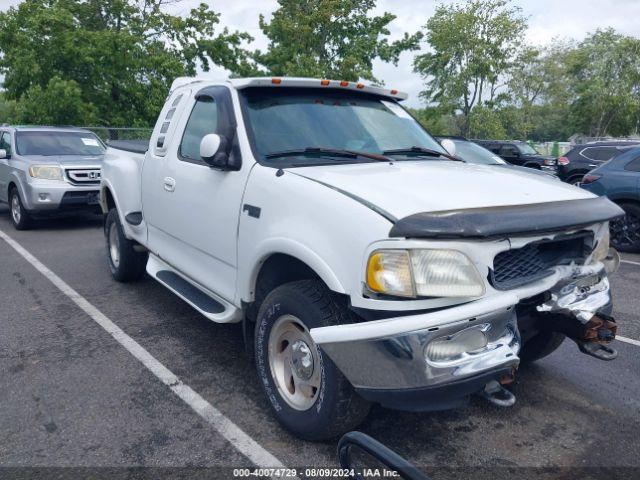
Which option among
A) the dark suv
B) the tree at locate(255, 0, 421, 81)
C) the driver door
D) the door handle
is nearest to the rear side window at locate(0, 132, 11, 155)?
the driver door

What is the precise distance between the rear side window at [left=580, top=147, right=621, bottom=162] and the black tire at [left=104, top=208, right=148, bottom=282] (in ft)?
34.5

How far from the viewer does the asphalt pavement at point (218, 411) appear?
282cm

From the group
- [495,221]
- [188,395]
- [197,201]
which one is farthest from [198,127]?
[495,221]

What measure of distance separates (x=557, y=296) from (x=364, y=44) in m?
28.5

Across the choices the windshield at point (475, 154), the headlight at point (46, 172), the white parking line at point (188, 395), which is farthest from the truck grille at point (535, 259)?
the headlight at point (46, 172)

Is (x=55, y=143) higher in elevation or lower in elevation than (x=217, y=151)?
lower

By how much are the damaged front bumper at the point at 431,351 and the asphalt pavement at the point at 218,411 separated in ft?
2.00

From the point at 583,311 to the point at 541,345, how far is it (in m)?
1.06

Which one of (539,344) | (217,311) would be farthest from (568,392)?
(217,311)

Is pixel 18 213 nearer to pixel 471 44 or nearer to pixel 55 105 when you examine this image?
pixel 55 105

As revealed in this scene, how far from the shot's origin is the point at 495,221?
2408 millimetres

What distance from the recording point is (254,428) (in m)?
3.10

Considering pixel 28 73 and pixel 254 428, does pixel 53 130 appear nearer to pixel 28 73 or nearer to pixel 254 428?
Answer: pixel 254 428

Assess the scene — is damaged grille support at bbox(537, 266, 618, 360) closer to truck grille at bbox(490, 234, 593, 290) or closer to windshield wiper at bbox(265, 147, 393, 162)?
truck grille at bbox(490, 234, 593, 290)
